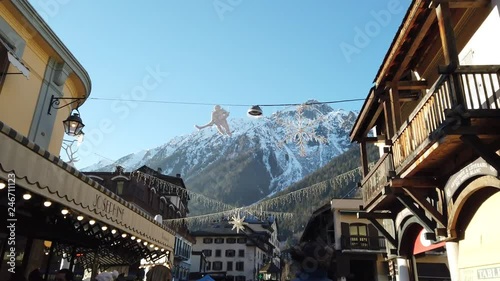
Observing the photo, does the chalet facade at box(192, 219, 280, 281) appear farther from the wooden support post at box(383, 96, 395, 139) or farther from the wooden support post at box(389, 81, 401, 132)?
the wooden support post at box(389, 81, 401, 132)

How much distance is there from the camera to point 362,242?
1355 inches

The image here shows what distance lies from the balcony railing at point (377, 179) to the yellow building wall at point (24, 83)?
10.0m

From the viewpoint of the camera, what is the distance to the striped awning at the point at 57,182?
4863mm

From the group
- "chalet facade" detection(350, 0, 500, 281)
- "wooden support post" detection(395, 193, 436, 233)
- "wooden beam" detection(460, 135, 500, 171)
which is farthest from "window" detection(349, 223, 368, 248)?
"wooden beam" detection(460, 135, 500, 171)

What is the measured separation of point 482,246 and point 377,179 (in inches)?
174

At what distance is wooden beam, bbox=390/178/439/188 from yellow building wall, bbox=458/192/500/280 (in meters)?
1.38

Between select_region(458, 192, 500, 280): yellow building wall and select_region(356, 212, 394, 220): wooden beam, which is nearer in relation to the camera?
select_region(458, 192, 500, 280): yellow building wall

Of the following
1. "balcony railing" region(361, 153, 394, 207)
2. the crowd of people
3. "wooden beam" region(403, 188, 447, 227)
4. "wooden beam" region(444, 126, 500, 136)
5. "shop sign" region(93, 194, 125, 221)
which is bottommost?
the crowd of people

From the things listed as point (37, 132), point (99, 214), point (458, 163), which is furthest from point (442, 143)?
point (37, 132)

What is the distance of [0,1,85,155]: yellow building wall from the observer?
8984 millimetres

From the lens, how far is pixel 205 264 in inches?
2753

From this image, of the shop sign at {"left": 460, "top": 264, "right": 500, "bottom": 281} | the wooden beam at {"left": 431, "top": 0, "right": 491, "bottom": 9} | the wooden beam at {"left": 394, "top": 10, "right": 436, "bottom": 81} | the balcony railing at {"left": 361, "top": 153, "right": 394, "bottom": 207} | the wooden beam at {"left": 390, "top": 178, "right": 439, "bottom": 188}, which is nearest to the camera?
the shop sign at {"left": 460, "top": 264, "right": 500, "bottom": 281}

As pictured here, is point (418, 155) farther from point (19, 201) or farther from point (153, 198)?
point (153, 198)

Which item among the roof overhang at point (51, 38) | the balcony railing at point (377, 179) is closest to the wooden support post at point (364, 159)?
the balcony railing at point (377, 179)
